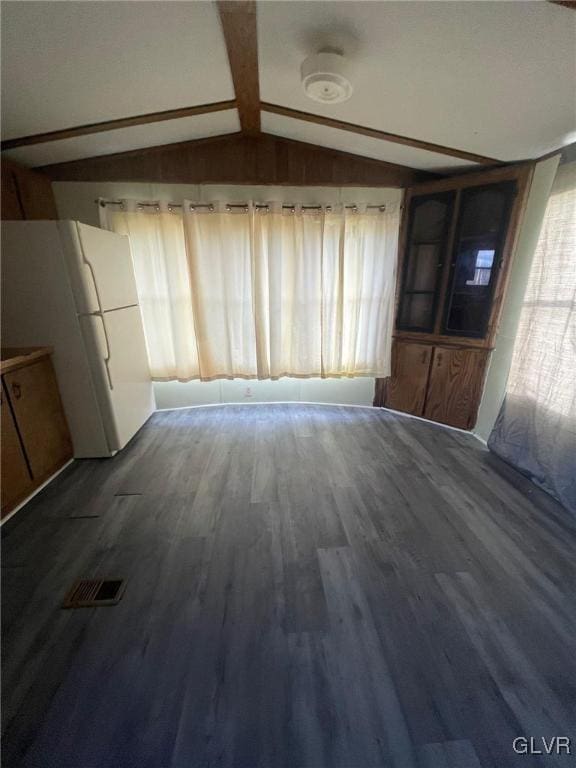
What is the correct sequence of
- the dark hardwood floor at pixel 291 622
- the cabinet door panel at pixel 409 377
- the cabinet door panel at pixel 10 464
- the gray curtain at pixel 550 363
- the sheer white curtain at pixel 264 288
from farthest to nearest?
the cabinet door panel at pixel 409 377 → the sheer white curtain at pixel 264 288 → the gray curtain at pixel 550 363 → the cabinet door panel at pixel 10 464 → the dark hardwood floor at pixel 291 622

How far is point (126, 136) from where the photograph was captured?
7.59 ft

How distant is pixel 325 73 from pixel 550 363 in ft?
7.04

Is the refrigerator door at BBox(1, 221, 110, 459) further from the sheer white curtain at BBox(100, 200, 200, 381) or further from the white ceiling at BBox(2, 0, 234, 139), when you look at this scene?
the sheer white curtain at BBox(100, 200, 200, 381)

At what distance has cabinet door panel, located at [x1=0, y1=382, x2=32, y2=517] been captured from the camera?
5.91ft

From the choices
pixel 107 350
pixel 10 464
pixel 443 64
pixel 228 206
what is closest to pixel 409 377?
pixel 443 64

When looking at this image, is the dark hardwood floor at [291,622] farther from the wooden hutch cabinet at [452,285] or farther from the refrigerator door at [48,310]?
the wooden hutch cabinet at [452,285]

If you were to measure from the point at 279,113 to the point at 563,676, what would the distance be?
337cm

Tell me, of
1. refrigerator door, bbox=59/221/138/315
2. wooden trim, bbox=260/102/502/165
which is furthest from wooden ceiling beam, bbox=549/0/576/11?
refrigerator door, bbox=59/221/138/315

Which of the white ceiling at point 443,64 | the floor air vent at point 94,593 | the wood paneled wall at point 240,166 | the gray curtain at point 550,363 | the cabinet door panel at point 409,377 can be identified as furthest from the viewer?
the cabinet door panel at point 409,377

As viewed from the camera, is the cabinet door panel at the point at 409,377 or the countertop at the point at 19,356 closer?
the countertop at the point at 19,356

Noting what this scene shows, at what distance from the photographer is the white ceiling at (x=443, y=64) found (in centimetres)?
120

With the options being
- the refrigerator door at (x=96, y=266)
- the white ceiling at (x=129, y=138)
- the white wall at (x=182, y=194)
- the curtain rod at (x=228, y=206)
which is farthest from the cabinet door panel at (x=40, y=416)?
the white ceiling at (x=129, y=138)

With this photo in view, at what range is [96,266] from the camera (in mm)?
2172

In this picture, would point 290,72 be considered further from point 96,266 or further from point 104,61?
point 96,266
